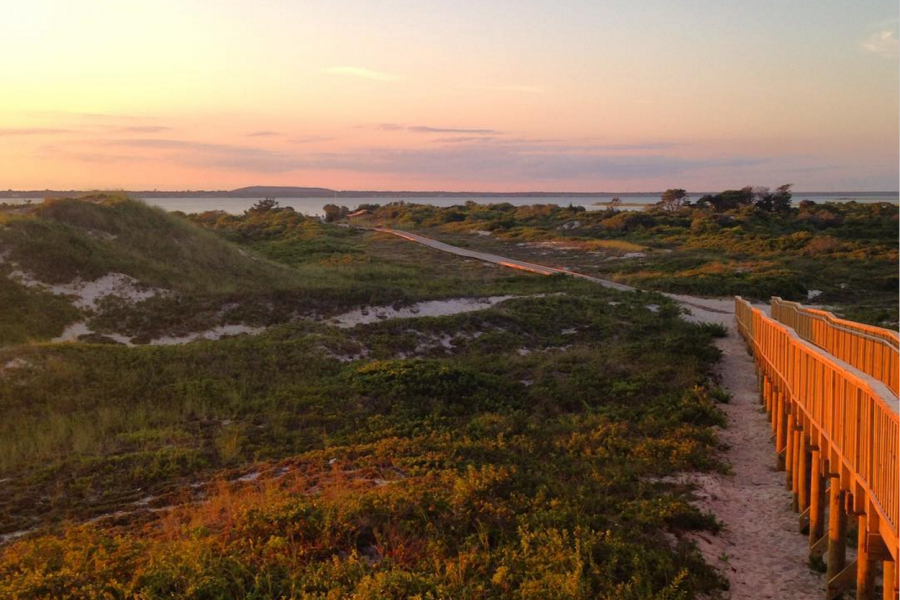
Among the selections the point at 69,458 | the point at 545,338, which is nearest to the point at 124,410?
the point at 69,458

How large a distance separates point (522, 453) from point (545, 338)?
13158mm

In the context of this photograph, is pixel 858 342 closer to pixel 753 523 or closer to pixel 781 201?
pixel 753 523

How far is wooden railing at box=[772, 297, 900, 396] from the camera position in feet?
25.7

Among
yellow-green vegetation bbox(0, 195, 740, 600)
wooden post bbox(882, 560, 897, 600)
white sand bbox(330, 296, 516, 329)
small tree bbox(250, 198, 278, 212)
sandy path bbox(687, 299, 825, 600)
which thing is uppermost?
small tree bbox(250, 198, 278, 212)

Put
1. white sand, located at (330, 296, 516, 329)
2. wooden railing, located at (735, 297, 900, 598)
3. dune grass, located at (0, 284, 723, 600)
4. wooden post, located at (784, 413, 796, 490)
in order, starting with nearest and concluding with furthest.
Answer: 1. wooden railing, located at (735, 297, 900, 598)
2. dune grass, located at (0, 284, 723, 600)
3. wooden post, located at (784, 413, 796, 490)
4. white sand, located at (330, 296, 516, 329)

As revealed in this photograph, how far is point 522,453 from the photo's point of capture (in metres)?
11.3

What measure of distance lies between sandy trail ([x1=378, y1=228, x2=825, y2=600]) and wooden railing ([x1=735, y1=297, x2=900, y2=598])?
31 centimetres

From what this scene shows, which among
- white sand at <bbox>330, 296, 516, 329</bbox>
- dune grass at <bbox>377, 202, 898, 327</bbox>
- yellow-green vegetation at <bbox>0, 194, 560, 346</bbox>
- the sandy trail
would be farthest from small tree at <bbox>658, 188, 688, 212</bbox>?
the sandy trail

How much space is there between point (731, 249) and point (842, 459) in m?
49.4

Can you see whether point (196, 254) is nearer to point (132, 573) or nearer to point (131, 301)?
point (131, 301)

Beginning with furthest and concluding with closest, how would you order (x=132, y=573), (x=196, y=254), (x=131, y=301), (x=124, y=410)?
1. (x=196, y=254)
2. (x=131, y=301)
3. (x=124, y=410)
4. (x=132, y=573)

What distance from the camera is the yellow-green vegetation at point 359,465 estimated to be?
6.64 m

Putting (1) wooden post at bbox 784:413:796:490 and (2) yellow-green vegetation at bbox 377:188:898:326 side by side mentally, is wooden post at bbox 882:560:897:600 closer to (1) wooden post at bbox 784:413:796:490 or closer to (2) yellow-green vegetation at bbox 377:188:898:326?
(1) wooden post at bbox 784:413:796:490

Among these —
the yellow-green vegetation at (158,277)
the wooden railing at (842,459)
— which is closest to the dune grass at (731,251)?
the yellow-green vegetation at (158,277)
